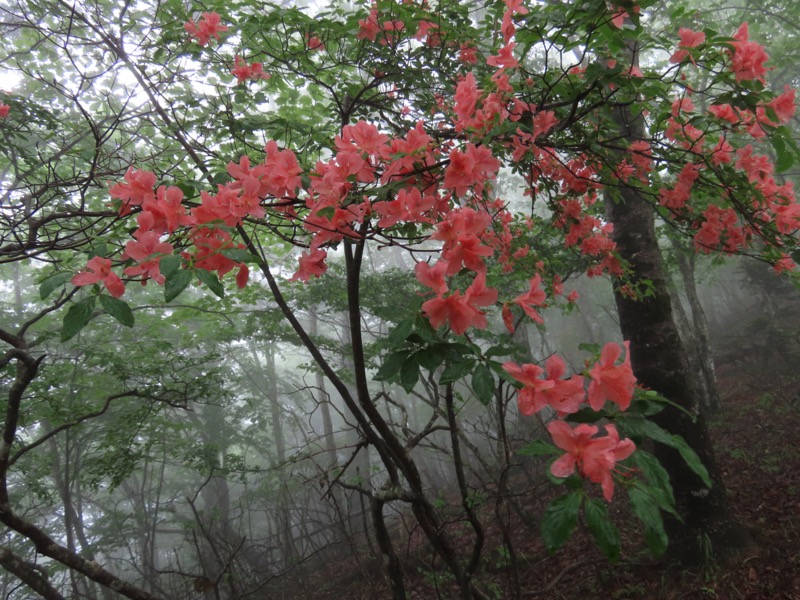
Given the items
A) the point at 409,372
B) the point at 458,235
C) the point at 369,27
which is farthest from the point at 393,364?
the point at 369,27

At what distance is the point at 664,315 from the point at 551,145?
2157 mm

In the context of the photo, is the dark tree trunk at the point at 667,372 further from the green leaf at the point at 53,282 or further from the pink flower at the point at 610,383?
the green leaf at the point at 53,282

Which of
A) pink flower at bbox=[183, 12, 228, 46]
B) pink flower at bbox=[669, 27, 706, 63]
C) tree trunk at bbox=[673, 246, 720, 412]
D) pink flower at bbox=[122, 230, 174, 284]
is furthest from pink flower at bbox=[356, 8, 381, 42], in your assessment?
tree trunk at bbox=[673, 246, 720, 412]

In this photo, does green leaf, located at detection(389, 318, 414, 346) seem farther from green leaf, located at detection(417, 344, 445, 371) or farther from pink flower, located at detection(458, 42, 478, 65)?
pink flower, located at detection(458, 42, 478, 65)

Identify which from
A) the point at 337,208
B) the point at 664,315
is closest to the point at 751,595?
the point at 664,315

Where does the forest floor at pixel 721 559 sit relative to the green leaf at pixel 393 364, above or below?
below

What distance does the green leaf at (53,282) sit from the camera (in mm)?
1093

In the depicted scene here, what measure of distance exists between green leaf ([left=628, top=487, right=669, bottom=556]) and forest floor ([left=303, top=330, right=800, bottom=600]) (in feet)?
6.48

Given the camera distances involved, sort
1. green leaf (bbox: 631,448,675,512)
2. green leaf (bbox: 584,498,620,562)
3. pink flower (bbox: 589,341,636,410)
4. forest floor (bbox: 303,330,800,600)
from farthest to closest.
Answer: forest floor (bbox: 303,330,800,600) < pink flower (bbox: 589,341,636,410) < green leaf (bbox: 631,448,675,512) < green leaf (bbox: 584,498,620,562)

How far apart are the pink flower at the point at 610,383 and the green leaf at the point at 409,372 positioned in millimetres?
417

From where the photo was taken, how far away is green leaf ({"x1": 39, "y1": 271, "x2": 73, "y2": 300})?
3.59ft

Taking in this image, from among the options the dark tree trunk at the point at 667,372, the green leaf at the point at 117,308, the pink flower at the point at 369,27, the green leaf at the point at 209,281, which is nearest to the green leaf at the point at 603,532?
the green leaf at the point at 209,281

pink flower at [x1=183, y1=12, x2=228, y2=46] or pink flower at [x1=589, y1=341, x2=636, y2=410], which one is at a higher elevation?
pink flower at [x1=183, y1=12, x2=228, y2=46]

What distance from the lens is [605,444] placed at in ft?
3.02
